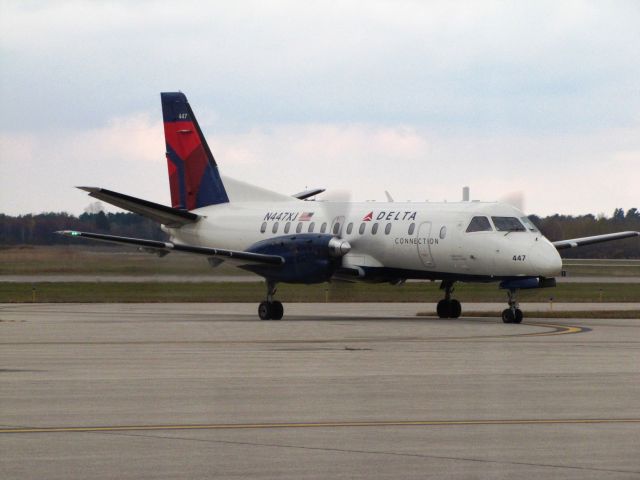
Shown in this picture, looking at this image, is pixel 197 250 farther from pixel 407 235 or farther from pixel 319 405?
pixel 319 405

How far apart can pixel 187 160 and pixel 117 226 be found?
713 cm

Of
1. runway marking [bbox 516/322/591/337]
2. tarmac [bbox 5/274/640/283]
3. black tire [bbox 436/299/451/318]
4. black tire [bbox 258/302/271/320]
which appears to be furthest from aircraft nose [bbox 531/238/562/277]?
tarmac [bbox 5/274/640/283]

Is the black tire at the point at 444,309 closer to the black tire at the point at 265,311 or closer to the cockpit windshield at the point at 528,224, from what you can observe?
the cockpit windshield at the point at 528,224

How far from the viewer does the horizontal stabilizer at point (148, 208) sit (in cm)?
3300

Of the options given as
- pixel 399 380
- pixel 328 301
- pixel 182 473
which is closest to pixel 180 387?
pixel 399 380

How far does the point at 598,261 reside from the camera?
9925 cm

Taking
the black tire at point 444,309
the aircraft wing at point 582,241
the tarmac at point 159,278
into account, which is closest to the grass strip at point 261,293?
the tarmac at point 159,278

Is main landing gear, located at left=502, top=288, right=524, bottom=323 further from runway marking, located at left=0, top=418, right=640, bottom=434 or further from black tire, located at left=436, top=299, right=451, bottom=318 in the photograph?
runway marking, located at left=0, top=418, right=640, bottom=434

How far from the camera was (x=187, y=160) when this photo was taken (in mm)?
40250

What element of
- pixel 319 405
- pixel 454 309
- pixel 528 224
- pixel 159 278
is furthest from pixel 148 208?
pixel 319 405

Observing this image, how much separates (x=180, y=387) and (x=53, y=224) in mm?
45460

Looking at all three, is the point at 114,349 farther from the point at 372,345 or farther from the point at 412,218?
the point at 412,218

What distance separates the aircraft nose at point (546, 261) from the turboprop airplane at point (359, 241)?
26 mm

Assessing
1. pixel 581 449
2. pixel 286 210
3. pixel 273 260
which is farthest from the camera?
pixel 286 210
